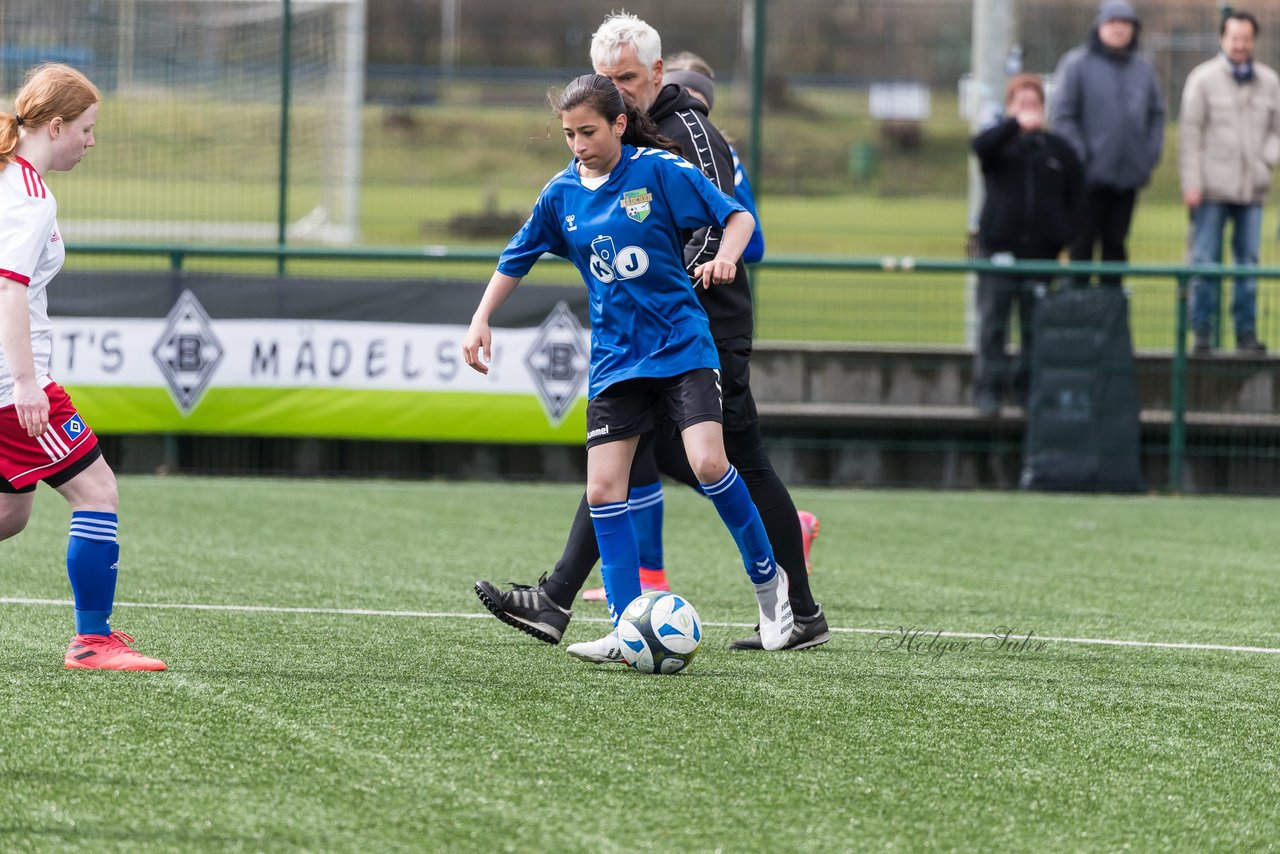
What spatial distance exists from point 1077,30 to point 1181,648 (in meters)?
20.1

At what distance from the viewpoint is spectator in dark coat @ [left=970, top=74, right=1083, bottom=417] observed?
10.8 meters

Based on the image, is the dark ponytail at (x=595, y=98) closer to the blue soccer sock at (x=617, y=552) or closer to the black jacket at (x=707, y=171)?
the black jacket at (x=707, y=171)

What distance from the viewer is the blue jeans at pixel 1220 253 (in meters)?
11.0

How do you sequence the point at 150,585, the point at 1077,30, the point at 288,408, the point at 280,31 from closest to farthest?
the point at 150,585, the point at 288,408, the point at 280,31, the point at 1077,30

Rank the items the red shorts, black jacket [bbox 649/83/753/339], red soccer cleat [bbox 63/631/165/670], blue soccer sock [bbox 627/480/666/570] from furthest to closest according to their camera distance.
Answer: blue soccer sock [bbox 627/480/666/570] → black jacket [bbox 649/83/753/339] → red soccer cleat [bbox 63/631/165/670] → the red shorts

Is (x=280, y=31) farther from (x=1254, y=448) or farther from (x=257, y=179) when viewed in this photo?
(x=1254, y=448)

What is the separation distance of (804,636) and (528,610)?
848 millimetres

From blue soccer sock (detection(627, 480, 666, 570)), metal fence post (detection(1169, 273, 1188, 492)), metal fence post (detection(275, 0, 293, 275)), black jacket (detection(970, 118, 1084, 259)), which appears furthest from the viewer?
metal fence post (detection(275, 0, 293, 275))

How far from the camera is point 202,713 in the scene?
4.28m

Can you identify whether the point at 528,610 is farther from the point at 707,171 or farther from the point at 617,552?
the point at 707,171

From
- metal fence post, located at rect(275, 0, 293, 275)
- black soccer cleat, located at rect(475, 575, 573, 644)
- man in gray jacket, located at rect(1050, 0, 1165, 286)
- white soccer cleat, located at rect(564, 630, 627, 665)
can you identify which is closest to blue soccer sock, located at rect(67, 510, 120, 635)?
black soccer cleat, located at rect(475, 575, 573, 644)

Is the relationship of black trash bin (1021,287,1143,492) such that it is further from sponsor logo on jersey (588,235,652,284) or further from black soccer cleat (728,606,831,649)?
sponsor logo on jersey (588,235,652,284)

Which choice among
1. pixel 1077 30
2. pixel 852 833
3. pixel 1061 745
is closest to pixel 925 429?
pixel 1061 745

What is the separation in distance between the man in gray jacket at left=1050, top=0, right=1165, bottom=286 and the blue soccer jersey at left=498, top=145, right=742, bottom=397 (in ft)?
21.4
